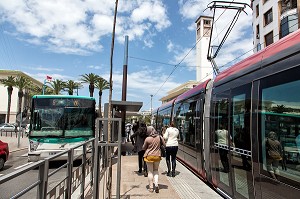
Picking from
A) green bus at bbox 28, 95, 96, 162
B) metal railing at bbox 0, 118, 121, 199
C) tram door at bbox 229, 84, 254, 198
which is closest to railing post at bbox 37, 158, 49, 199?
metal railing at bbox 0, 118, 121, 199

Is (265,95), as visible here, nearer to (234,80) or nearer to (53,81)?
(234,80)

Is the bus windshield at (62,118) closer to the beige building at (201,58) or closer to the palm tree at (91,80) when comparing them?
the palm tree at (91,80)

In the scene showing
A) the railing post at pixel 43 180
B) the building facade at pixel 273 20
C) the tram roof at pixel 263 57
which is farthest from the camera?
the building facade at pixel 273 20

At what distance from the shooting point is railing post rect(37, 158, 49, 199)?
3.15m

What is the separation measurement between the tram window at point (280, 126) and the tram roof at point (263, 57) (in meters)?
0.35

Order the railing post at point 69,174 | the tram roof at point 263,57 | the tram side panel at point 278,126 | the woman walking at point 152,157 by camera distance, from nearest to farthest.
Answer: the tram side panel at point 278,126, the tram roof at point 263,57, the railing post at point 69,174, the woman walking at point 152,157

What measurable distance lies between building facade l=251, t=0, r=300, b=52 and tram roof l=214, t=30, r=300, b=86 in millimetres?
21668

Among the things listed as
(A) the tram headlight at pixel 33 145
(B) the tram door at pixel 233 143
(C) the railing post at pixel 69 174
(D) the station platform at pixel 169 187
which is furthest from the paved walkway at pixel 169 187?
(A) the tram headlight at pixel 33 145

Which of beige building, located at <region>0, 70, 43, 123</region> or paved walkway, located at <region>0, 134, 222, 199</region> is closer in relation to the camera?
paved walkway, located at <region>0, 134, 222, 199</region>

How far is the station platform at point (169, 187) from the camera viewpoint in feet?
21.8

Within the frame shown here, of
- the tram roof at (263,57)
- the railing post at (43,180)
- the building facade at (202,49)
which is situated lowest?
the railing post at (43,180)

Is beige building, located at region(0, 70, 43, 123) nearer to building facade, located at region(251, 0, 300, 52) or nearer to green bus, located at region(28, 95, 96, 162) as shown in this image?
building facade, located at region(251, 0, 300, 52)

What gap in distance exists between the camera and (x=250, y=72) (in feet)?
16.5

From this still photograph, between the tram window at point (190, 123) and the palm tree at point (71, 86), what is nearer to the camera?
the tram window at point (190, 123)
